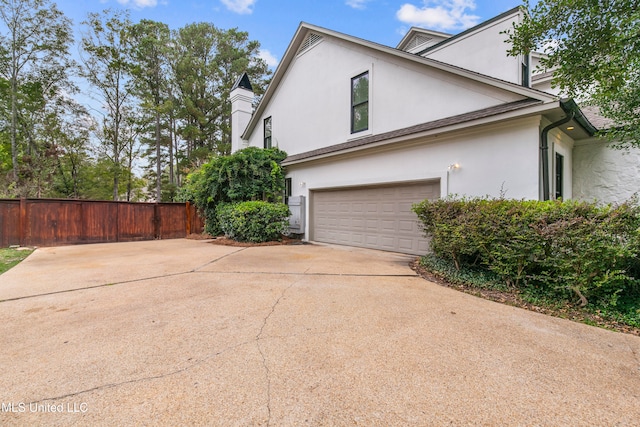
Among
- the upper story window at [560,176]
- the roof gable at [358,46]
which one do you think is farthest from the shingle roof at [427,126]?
the upper story window at [560,176]

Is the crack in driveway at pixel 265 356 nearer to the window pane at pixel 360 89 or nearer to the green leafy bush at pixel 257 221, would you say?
the green leafy bush at pixel 257 221

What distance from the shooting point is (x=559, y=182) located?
6.95 metres

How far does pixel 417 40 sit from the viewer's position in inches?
431

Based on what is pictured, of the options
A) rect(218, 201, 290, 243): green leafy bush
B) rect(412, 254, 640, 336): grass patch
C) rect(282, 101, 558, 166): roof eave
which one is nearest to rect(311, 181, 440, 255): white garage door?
rect(282, 101, 558, 166): roof eave

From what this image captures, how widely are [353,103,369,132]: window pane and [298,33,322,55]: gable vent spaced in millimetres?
3669

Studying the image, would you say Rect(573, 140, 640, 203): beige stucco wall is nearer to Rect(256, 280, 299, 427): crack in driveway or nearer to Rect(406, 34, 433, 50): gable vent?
Rect(406, 34, 433, 50): gable vent

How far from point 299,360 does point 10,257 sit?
9221 mm

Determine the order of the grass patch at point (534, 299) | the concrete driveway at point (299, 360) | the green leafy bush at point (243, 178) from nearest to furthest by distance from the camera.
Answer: the concrete driveway at point (299, 360) → the grass patch at point (534, 299) → the green leafy bush at point (243, 178)

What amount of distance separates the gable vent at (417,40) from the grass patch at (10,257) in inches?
544

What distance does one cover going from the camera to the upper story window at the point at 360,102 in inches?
352

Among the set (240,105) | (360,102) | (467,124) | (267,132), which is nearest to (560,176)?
(467,124)

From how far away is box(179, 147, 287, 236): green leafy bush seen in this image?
1050 cm

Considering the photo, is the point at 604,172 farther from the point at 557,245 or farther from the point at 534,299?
the point at 534,299

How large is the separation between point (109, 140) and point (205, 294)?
67.3 feet
